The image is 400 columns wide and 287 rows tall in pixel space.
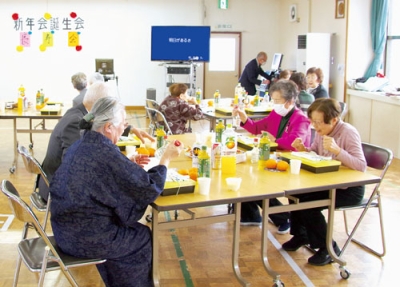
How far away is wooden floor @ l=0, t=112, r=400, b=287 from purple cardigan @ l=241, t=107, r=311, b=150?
0.76 meters

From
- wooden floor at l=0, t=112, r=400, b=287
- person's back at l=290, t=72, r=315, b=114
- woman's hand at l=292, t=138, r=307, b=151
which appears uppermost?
person's back at l=290, t=72, r=315, b=114

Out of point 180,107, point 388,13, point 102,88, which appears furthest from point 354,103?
point 102,88

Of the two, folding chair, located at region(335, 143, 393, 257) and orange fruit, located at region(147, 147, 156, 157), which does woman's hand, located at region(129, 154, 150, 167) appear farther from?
folding chair, located at region(335, 143, 393, 257)

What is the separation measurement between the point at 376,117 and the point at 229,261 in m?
4.59

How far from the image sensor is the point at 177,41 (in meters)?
11.1

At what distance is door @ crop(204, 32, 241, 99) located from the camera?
474 inches

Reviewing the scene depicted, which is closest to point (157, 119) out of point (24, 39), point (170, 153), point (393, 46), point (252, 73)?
point (170, 153)

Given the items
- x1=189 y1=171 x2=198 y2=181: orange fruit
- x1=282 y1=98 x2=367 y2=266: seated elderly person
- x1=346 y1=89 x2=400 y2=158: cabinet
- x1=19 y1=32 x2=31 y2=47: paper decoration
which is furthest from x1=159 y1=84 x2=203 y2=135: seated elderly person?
x1=19 y1=32 x2=31 y2=47: paper decoration

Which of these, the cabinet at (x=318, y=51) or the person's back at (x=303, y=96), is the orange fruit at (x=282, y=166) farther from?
the cabinet at (x=318, y=51)

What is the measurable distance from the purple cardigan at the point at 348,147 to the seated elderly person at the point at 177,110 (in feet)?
7.87

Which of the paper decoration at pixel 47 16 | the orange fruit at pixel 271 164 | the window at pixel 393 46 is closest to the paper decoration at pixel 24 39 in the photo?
the paper decoration at pixel 47 16

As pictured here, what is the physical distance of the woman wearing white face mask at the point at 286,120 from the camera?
4.11m

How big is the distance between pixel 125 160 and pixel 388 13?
6.79 m

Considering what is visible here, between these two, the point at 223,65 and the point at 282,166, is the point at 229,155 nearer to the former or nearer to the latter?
the point at 282,166
